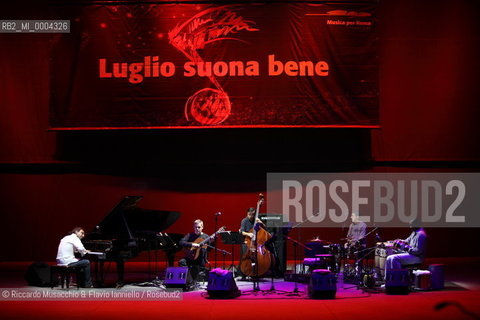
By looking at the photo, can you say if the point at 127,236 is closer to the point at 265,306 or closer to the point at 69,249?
the point at 69,249

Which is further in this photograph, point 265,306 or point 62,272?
point 62,272

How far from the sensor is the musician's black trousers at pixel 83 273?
11125 millimetres

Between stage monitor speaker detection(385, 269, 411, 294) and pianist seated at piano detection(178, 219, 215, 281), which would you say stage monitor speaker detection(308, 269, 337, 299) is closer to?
stage monitor speaker detection(385, 269, 411, 294)

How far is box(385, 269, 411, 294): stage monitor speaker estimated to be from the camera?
33.9 ft

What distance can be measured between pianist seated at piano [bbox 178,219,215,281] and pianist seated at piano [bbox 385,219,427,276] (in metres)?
3.34

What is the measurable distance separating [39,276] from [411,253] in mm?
6938

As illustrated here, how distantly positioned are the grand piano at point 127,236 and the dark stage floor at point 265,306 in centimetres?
64

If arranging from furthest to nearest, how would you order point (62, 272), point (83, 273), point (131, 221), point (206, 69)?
point (206, 69) < point (131, 221) < point (83, 273) < point (62, 272)

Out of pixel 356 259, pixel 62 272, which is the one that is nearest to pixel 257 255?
pixel 356 259

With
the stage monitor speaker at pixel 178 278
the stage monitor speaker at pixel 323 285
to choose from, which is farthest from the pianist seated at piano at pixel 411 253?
the stage monitor speaker at pixel 178 278

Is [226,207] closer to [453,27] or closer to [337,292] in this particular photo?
[337,292]

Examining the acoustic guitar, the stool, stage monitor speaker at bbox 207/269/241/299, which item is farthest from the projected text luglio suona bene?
stage monitor speaker at bbox 207/269/241/299

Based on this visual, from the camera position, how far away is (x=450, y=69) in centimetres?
1469

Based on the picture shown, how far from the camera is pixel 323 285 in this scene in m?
9.94
